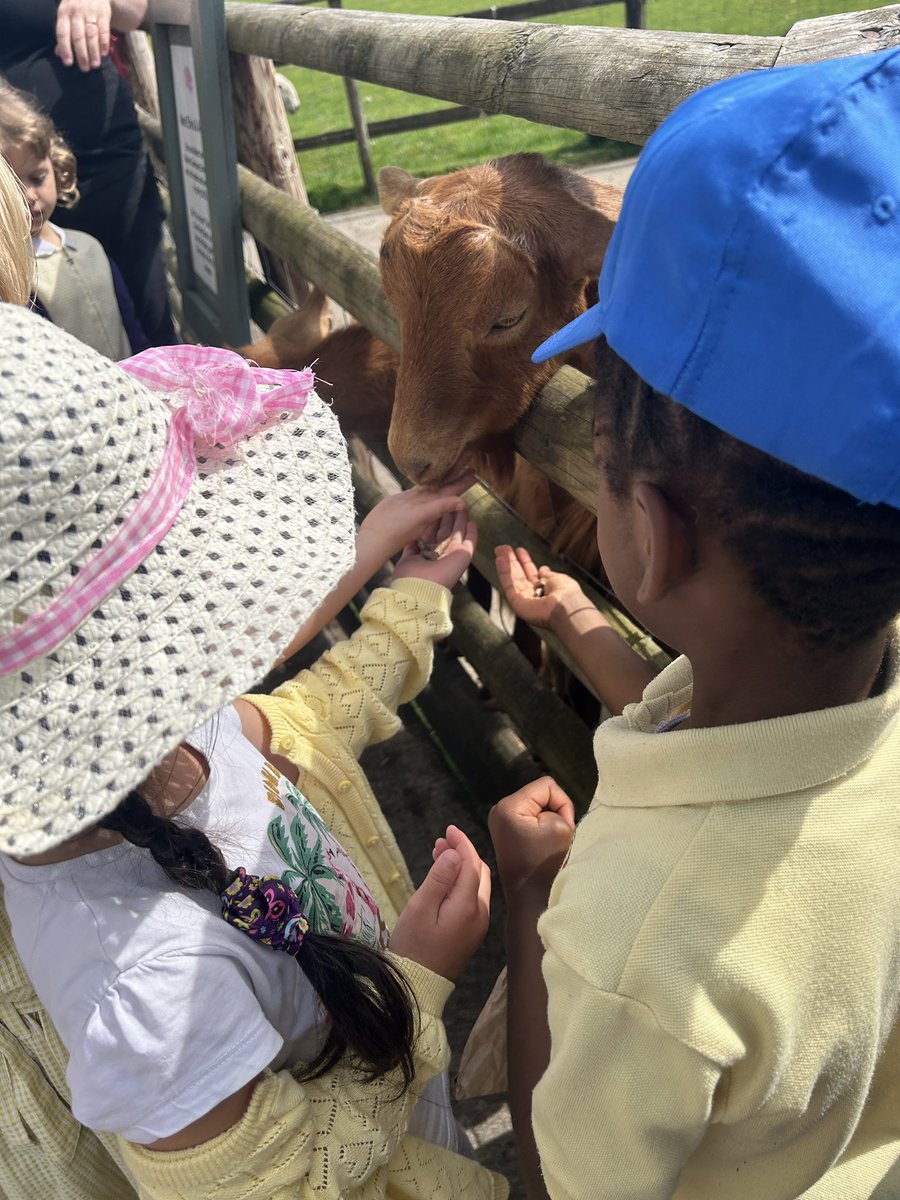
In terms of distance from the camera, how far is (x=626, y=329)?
0.97 metres

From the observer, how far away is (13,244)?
1.70 meters

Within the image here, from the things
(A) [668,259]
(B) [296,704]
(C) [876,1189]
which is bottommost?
(C) [876,1189]

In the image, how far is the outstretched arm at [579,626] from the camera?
1.95 metres

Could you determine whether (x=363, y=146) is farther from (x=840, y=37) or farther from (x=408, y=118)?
(x=840, y=37)

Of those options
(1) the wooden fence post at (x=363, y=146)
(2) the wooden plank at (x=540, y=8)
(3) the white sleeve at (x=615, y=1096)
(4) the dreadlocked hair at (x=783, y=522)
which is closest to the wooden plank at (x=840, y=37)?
(4) the dreadlocked hair at (x=783, y=522)

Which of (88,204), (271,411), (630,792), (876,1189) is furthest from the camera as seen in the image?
(88,204)

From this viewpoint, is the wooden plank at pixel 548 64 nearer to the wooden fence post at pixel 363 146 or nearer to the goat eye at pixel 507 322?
the goat eye at pixel 507 322

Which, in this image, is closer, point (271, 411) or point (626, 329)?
point (626, 329)

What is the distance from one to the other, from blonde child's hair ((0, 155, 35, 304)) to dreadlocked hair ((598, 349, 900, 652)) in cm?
118

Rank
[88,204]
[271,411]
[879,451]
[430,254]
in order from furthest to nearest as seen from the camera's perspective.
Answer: [88,204], [430,254], [271,411], [879,451]

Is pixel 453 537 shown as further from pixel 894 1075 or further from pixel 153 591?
pixel 894 1075

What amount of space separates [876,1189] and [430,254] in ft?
6.38

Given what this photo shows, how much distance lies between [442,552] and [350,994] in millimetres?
1101

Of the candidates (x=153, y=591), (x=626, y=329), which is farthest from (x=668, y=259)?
(x=153, y=591)
